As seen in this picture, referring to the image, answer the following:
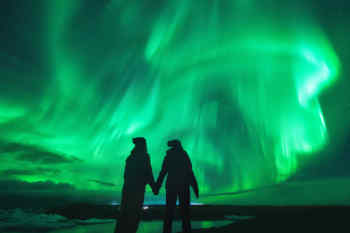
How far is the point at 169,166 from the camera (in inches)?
351

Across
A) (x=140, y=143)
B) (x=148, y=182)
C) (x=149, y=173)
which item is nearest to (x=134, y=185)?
(x=148, y=182)

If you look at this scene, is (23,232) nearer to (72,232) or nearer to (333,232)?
(72,232)

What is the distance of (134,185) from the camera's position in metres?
7.82

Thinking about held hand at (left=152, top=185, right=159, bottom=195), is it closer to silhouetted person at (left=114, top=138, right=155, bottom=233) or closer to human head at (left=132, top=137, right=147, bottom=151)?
silhouetted person at (left=114, top=138, right=155, bottom=233)

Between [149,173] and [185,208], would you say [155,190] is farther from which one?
[185,208]

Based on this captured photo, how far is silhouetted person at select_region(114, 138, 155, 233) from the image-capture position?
7.68 meters

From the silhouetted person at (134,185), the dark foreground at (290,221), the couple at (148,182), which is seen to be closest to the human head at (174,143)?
the couple at (148,182)

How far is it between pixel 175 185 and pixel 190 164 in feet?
3.40

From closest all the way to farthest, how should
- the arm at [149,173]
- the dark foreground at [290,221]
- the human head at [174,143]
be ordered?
the arm at [149,173], the human head at [174,143], the dark foreground at [290,221]

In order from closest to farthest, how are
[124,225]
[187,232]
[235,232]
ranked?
1. [124,225]
2. [187,232]
3. [235,232]

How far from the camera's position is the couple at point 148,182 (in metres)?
7.73

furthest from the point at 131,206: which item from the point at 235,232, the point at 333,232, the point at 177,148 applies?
the point at 333,232

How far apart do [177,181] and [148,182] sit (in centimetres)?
112

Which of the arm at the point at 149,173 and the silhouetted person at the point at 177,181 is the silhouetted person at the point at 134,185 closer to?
the arm at the point at 149,173
